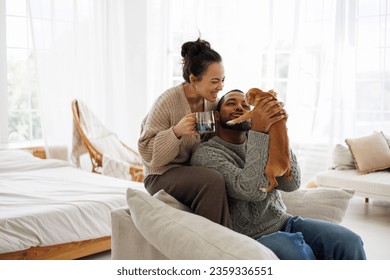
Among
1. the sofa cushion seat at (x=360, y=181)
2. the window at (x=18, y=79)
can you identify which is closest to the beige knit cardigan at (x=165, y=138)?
the sofa cushion seat at (x=360, y=181)

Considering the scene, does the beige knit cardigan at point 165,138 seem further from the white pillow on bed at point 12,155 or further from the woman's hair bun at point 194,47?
the white pillow on bed at point 12,155

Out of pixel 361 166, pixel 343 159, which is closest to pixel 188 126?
pixel 361 166

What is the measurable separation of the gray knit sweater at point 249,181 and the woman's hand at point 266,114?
0.10ft

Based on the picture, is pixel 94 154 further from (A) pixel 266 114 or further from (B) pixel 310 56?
(A) pixel 266 114

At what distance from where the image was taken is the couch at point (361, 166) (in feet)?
13.6

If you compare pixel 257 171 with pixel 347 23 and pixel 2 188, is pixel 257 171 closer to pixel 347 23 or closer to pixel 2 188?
pixel 2 188

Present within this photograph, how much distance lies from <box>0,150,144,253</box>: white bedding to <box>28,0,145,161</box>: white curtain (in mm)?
1193

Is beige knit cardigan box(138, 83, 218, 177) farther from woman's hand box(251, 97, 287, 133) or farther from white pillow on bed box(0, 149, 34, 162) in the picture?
white pillow on bed box(0, 149, 34, 162)

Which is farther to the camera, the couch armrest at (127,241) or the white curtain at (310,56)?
the white curtain at (310,56)

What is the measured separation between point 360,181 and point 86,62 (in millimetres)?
2919

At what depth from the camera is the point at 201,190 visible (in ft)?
5.98

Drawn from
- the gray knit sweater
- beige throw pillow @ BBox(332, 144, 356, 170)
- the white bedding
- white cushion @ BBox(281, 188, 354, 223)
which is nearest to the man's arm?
the gray knit sweater

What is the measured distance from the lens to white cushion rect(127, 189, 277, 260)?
4.60 ft

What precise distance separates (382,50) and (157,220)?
3.83 meters
